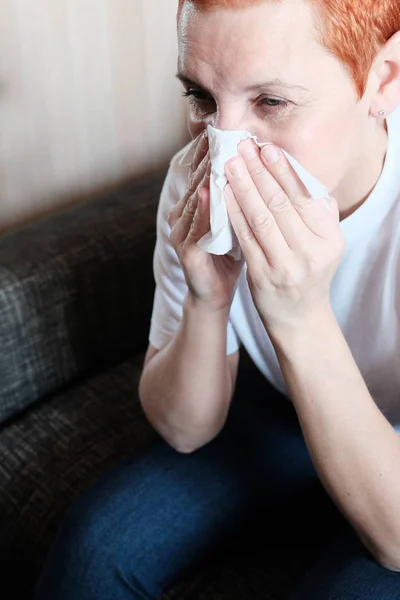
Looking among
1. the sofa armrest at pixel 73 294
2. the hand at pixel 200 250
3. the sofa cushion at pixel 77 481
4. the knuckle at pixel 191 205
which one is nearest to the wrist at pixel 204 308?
the hand at pixel 200 250

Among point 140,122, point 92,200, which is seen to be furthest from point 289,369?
point 140,122

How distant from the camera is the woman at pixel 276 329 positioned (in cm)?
85

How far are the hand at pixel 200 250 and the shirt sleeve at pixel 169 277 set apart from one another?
0.36 ft

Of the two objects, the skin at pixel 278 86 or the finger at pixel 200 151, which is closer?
the skin at pixel 278 86

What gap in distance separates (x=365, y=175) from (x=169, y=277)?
30 centimetres

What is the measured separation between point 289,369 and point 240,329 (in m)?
0.21

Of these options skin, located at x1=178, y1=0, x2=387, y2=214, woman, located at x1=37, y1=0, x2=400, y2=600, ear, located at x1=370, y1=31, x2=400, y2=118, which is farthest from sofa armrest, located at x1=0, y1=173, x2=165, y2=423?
ear, located at x1=370, y1=31, x2=400, y2=118

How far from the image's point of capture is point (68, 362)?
57.7 inches

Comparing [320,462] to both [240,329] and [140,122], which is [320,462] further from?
[140,122]

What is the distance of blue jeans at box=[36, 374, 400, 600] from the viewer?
3.43ft

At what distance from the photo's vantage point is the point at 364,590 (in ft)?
2.97

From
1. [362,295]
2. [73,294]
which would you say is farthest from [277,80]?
[73,294]

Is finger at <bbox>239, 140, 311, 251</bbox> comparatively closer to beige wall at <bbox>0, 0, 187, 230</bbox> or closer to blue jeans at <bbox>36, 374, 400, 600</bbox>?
blue jeans at <bbox>36, 374, 400, 600</bbox>

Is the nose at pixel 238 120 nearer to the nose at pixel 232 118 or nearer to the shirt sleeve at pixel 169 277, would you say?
the nose at pixel 232 118
